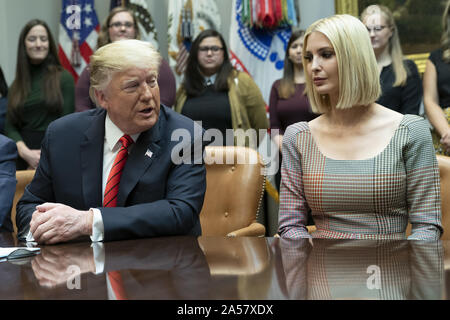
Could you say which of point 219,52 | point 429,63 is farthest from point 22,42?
point 429,63

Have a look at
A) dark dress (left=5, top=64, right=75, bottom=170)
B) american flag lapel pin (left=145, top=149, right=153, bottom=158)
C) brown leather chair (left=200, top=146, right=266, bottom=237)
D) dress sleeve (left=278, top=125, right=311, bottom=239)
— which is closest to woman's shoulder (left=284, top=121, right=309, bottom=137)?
dress sleeve (left=278, top=125, right=311, bottom=239)

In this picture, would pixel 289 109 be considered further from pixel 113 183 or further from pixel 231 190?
pixel 113 183

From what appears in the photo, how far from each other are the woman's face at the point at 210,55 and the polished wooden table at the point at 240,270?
101 inches

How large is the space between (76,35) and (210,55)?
176cm

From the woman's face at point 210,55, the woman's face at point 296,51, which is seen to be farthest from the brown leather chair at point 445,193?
the woman's face at point 210,55

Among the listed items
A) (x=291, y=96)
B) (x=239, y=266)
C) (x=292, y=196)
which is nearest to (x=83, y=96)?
(x=291, y=96)

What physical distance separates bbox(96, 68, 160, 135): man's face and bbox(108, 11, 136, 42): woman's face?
7.20ft

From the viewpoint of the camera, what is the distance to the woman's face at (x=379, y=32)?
378cm

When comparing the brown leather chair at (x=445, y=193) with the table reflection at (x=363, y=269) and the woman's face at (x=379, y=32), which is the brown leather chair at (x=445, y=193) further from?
the woman's face at (x=379, y=32)

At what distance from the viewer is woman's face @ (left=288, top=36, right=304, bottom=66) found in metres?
4.11

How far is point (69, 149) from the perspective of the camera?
210cm

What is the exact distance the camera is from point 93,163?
6.75 ft

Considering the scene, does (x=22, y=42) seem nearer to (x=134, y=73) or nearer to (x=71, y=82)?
(x=71, y=82)

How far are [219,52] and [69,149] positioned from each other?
7.34 feet
